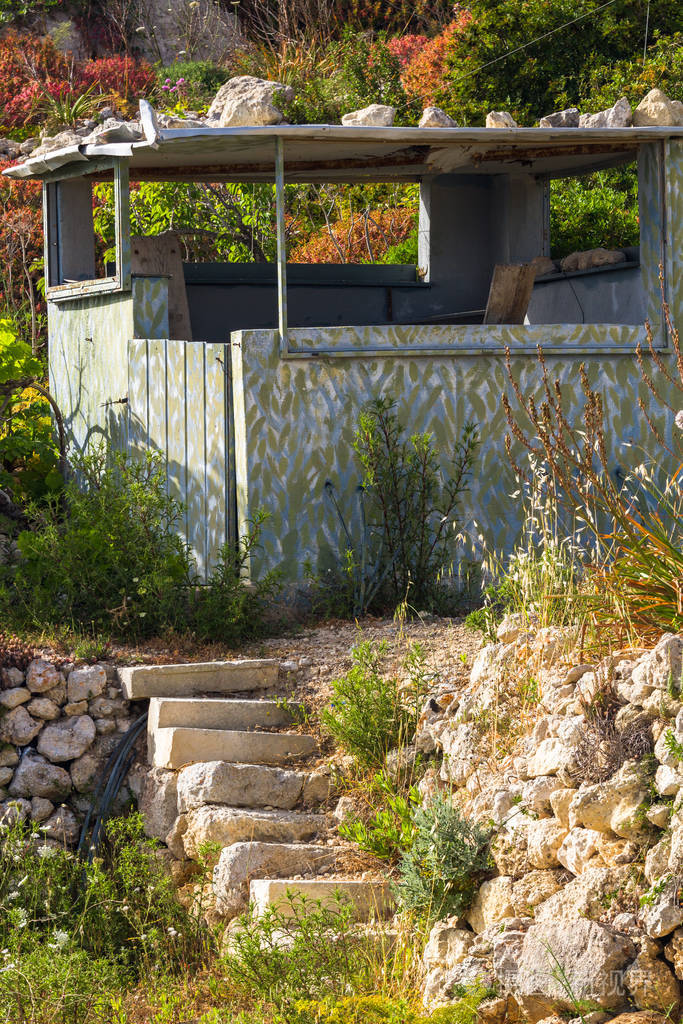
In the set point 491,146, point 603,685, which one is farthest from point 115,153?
point 603,685

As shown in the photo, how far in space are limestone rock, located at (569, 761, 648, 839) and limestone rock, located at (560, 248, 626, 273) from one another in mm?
5811

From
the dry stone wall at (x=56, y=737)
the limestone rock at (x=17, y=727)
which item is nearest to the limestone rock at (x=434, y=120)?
the dry stone wall at (x=56, y=737)

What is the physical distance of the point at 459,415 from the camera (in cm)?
812

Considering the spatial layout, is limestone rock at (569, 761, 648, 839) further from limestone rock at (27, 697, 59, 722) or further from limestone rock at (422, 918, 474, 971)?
limestone rock at (27, 697, 59, 722)

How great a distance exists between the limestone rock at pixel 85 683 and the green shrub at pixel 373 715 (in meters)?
1.28

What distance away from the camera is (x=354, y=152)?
857cm

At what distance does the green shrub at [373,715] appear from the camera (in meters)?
5.71

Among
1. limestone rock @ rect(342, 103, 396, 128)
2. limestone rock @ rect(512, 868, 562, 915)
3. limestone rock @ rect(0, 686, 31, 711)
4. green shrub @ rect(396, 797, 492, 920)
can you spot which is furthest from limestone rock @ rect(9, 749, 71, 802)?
limestone rock @ rect(342, 103, 396, 128)

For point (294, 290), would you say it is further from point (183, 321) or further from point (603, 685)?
point (603, 685)

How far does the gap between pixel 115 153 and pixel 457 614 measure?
3644mm

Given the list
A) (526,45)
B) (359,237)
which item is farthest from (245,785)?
(526,45)

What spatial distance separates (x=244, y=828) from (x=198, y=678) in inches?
46.6

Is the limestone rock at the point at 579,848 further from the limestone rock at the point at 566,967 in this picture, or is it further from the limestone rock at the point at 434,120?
the limestone rock at the point at 434,120

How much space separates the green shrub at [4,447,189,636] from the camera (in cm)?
711
